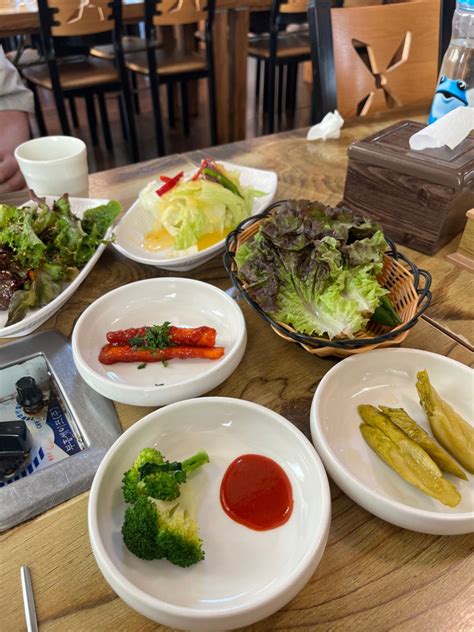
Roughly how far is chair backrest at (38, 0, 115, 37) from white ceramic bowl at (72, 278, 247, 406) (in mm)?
2794

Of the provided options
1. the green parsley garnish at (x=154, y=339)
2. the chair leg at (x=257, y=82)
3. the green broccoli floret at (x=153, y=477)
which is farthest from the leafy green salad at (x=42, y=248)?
the chair leg at (x=257, y=82)

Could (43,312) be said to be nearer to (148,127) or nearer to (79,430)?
(79,430)

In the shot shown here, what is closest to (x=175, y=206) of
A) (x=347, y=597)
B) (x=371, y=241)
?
(x=371, y=241)

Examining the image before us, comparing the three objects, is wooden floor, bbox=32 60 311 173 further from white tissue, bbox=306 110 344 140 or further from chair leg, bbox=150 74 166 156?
white tissue, bbox=306 110 344 140

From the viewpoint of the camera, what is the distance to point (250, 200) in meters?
1.30

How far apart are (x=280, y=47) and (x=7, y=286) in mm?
4045

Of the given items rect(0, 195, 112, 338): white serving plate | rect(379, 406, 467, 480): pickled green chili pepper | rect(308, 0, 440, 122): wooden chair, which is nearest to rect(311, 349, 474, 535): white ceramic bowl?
Result: rect(379, 406, 467, 480): pickled green chili pepper

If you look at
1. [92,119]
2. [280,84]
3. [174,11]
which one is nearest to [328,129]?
[174,11]

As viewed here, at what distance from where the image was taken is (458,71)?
145 cm

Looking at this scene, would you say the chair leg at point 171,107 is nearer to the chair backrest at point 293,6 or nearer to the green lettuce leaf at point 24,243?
the chair backrest at point 293,6

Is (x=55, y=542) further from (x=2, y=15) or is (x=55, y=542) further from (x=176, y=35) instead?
(x=176, y=35)

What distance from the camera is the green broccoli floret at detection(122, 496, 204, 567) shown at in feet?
1.85

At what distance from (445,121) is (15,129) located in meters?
1.58

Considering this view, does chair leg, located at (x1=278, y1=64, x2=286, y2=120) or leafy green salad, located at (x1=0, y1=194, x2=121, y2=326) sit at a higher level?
leafy green salad, located at (x1=0, y1=194, x2=121, y2=326)
